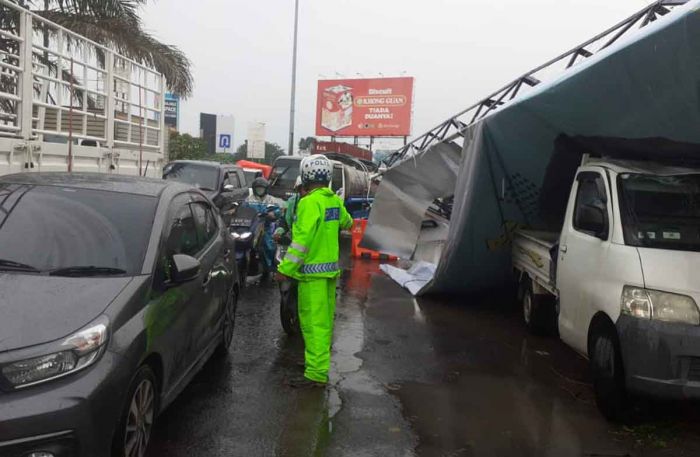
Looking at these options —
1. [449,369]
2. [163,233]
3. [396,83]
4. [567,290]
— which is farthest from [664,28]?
[396,83]

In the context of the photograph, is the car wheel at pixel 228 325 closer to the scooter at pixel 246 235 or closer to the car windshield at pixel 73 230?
the car windshield at pixel 73 230

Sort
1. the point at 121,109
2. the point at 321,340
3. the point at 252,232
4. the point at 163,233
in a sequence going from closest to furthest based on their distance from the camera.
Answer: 1. the point at 163,233
2. the point at 321,340
3. the point at 252,232
4. the point at 121,109

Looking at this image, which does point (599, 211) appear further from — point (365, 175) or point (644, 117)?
point (365, 175)

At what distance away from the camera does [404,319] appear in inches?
304

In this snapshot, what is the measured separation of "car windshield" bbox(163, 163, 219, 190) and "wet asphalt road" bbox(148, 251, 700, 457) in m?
5.93

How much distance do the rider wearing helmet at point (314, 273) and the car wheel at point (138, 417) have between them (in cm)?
162

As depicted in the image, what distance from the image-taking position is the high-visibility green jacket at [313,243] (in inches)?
195

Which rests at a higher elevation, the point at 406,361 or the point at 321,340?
the point at 321,340

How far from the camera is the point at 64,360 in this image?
2.88m

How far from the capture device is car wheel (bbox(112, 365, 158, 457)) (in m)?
3.13

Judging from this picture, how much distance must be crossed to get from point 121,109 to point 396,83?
4247 cm

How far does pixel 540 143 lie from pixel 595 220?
211cm

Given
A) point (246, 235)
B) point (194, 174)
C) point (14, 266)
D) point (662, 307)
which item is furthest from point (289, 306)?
point (194, 174)

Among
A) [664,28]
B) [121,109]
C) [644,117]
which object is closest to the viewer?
[664,28]
